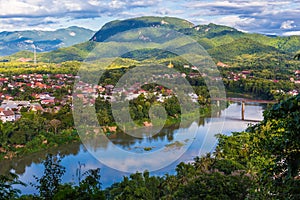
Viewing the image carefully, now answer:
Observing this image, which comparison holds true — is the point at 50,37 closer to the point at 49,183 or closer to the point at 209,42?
the point at 209,42

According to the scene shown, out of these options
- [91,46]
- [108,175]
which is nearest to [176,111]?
[108,175]

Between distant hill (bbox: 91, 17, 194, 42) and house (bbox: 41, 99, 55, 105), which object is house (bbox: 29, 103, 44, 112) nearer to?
house (bbox: 41, 99, 55, 105)

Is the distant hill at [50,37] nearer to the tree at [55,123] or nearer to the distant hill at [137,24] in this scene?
the distant hill at [137,24]

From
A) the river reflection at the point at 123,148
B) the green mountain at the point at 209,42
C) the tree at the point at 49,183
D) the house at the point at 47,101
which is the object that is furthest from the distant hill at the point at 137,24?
the tree at the point at 49,183

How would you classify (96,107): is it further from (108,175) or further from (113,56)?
(113,56)

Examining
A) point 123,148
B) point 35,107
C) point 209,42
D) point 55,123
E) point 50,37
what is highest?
point 50,37

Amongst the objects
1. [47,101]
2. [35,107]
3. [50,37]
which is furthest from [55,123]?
[50,37]
